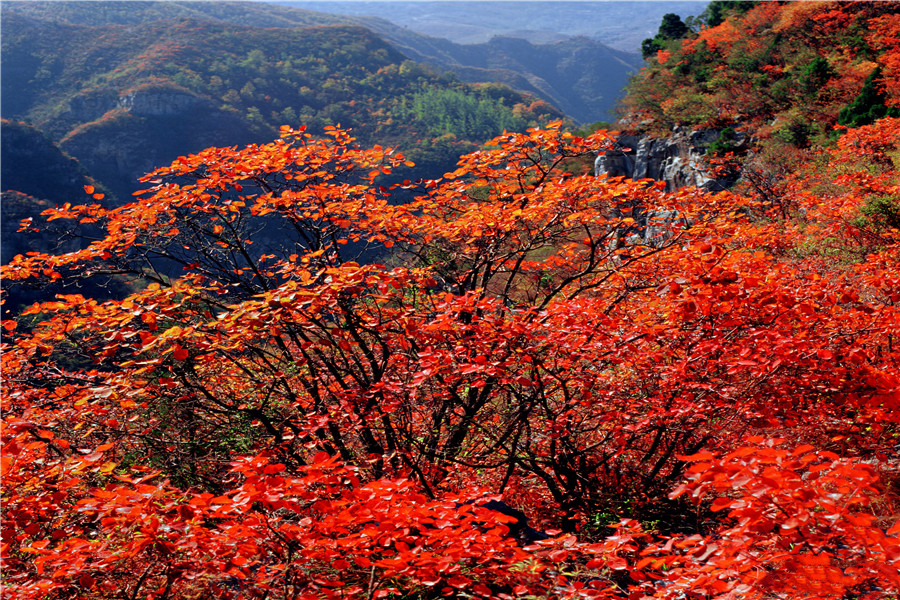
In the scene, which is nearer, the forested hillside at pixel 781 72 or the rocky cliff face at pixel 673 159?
the forested hillside at pixel 781 72

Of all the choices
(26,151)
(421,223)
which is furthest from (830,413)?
(26,151)

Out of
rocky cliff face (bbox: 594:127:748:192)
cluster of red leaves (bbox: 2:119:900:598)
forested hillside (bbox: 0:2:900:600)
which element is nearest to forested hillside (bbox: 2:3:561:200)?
rocky cliff face (bbox: 594:127:748:192)

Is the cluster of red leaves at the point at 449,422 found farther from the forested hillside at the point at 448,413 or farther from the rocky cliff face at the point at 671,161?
the rocky cliff face at the point at 671,161

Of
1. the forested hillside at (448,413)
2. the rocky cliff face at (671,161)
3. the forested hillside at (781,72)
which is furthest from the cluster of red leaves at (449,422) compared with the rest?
the forested hillside at (781,72)

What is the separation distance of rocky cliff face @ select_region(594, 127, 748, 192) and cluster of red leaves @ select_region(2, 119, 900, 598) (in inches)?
608

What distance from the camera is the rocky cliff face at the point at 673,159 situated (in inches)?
843

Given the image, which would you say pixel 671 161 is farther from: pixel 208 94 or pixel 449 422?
pixel 208 94

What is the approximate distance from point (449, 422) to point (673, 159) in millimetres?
24054

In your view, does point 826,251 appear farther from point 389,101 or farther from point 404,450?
point 389,101

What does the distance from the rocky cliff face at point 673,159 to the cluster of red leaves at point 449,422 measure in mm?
15439

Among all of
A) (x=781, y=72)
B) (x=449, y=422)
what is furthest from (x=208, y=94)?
(x=449, y=422)

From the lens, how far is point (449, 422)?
229 inches

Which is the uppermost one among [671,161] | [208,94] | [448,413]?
[208,94]

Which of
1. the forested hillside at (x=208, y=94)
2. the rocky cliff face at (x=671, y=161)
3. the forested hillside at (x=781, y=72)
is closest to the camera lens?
the forested hillside at (x=781, y=72)
